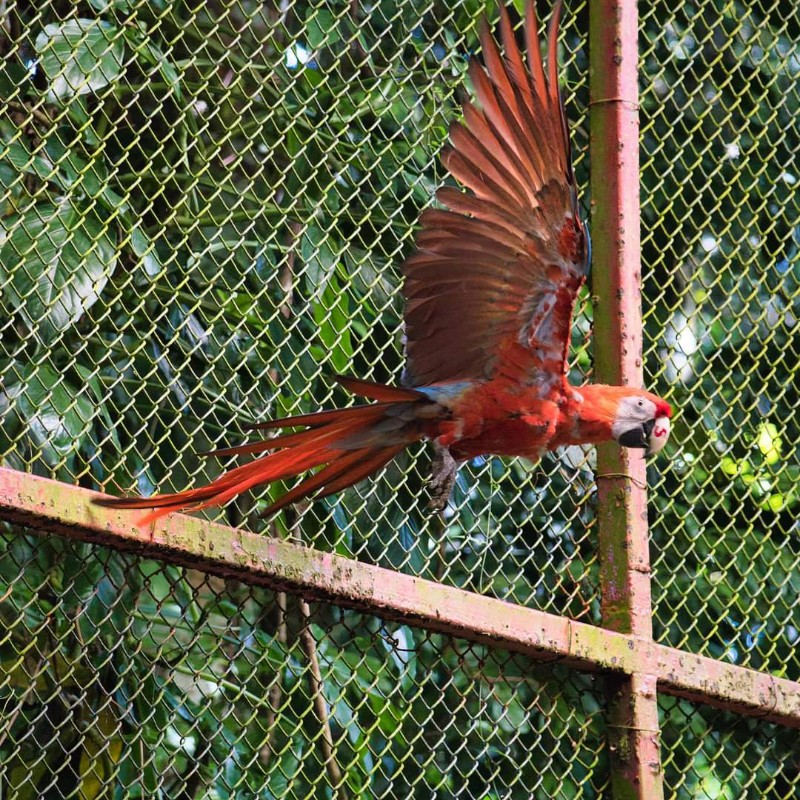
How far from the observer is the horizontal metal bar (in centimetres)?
191

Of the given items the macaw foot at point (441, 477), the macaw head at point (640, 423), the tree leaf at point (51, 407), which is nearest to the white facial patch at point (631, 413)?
the macaw head at point (640, 423)

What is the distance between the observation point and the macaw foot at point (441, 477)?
248cm

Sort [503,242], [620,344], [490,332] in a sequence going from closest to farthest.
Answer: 1. [503,242]
2. [490,332]
3. [620,344]

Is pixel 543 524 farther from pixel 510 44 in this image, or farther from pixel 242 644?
pixel 510 44

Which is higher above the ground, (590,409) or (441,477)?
(590,409)

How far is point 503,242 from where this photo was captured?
2.28 meters

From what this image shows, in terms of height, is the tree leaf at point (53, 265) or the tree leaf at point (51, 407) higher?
the tree leaf at point (53, 265)

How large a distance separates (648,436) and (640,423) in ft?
0.11

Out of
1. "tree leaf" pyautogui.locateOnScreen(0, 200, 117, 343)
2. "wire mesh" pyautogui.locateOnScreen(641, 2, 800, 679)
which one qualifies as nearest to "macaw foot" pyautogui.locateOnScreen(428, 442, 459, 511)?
"wire mesh" pyautogui.locateOnScreen(641, 2, 800, 679)

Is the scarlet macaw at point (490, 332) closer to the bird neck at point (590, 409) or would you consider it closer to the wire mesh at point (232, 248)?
the bird neck at point (590, 409)

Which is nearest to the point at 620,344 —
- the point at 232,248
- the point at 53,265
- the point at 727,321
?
the point at 232,248

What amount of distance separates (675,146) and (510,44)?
1.17 metres

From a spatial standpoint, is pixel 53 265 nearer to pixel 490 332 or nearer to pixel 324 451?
pixel 324 451

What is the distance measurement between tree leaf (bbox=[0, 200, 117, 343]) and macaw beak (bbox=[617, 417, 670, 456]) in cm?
105
